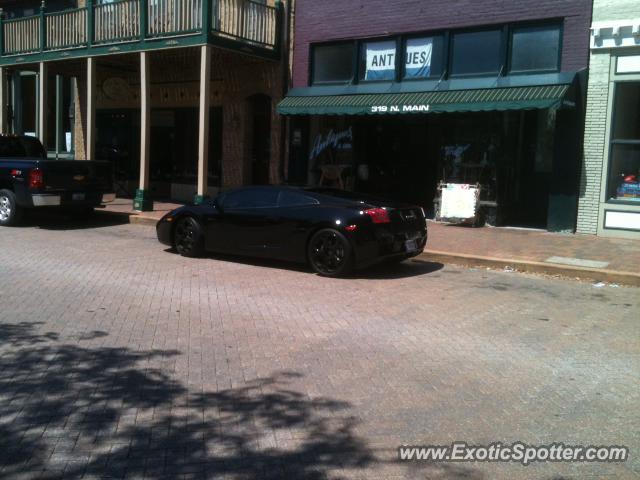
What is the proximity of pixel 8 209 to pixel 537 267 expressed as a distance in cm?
1113

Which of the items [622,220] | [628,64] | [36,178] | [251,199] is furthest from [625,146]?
[36,178]

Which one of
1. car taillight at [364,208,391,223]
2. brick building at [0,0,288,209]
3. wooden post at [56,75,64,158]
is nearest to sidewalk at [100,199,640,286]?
car taillight at [364,208,391,223]

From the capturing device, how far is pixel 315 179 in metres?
17.8

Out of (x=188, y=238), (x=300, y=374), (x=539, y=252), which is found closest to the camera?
(x=300, y=374)

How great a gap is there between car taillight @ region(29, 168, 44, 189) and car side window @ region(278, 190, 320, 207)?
250 inches

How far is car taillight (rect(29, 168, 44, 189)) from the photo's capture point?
13695 mm

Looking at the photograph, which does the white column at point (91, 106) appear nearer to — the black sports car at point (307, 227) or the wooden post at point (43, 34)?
the wooden post at point (43, 34)

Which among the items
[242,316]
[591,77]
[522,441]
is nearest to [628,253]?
[591,77]

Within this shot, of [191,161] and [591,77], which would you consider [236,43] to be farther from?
[591,77]

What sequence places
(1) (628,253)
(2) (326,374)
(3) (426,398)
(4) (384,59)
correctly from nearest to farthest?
(3) (426,398), (2) (326,374), (1) (628,253), (4) (384,59)

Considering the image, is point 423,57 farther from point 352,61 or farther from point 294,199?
point 294,199

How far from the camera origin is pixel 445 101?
557 inches

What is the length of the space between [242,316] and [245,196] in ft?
12.3

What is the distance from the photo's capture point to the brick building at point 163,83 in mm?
16297
